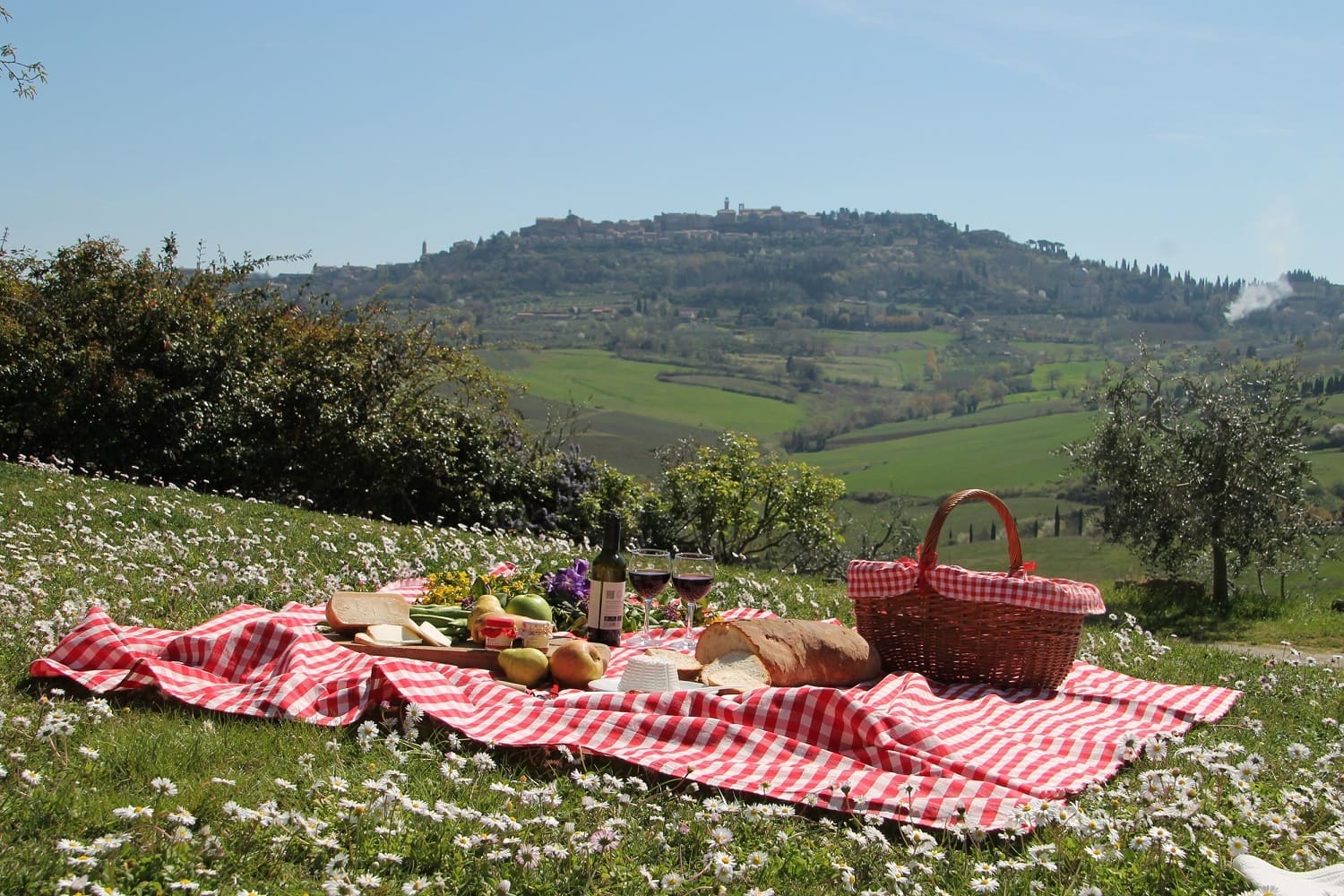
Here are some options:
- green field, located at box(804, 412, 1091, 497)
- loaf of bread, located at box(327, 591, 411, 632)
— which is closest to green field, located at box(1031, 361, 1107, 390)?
green field, located at box(804, 412, 1091, 497)

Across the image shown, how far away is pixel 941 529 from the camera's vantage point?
20.6ft

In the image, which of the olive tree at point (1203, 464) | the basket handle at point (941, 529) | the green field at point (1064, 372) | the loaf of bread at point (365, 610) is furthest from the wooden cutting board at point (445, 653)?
the green field at point (1064, 372)

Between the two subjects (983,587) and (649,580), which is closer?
(649,580)

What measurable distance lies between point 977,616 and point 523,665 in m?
2.45

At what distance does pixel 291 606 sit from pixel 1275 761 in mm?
4984

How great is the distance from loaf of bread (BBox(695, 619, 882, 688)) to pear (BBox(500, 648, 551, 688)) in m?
0.74

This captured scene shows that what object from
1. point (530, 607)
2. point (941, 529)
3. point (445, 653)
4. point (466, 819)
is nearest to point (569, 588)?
point (530, 607)

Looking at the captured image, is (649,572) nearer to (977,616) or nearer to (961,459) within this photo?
(977,616)

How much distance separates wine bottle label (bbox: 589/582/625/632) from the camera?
18.2 feet

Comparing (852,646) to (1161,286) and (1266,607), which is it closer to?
(1266,607)

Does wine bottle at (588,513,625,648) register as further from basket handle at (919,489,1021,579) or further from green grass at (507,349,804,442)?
green grass at (507,349,804,442)

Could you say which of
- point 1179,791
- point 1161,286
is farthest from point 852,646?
point 1161,286

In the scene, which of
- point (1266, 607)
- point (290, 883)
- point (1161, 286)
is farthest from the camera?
point (1161, 286)

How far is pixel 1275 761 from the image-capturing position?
204 inches
